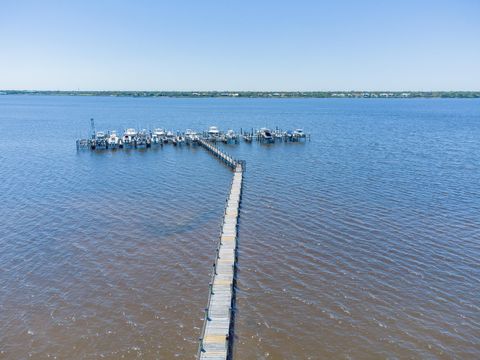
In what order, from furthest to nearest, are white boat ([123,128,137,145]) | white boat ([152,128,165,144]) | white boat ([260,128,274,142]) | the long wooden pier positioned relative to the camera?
white boat ([260,128,274,142]) → white boat ([152,128,165,144]) → white boat ([123,128,137,145]) → the long wooden pier

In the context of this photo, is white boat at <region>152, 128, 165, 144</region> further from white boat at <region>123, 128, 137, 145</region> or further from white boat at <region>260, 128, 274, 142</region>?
white boat at <region>260, 128, 274, 142</region>

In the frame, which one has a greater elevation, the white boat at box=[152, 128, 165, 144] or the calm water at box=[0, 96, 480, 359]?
the white boat at box=[152, 128, 165, 144]

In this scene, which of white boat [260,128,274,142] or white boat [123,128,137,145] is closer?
white boat [123,128,137,145]

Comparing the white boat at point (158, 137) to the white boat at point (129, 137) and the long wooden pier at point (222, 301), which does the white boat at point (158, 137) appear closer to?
the white boat at point (129, 137)

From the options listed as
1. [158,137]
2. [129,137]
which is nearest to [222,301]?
[129,137]

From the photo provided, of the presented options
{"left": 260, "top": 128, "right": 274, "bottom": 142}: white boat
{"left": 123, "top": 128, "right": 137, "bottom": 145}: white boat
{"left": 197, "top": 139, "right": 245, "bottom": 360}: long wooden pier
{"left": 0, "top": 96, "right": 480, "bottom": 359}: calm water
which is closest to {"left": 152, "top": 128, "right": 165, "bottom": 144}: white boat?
{"left": 123, "top": 128, "right": 137, "bottom": 145}: white boat

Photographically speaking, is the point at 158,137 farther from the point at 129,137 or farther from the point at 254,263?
the point at 254,263
